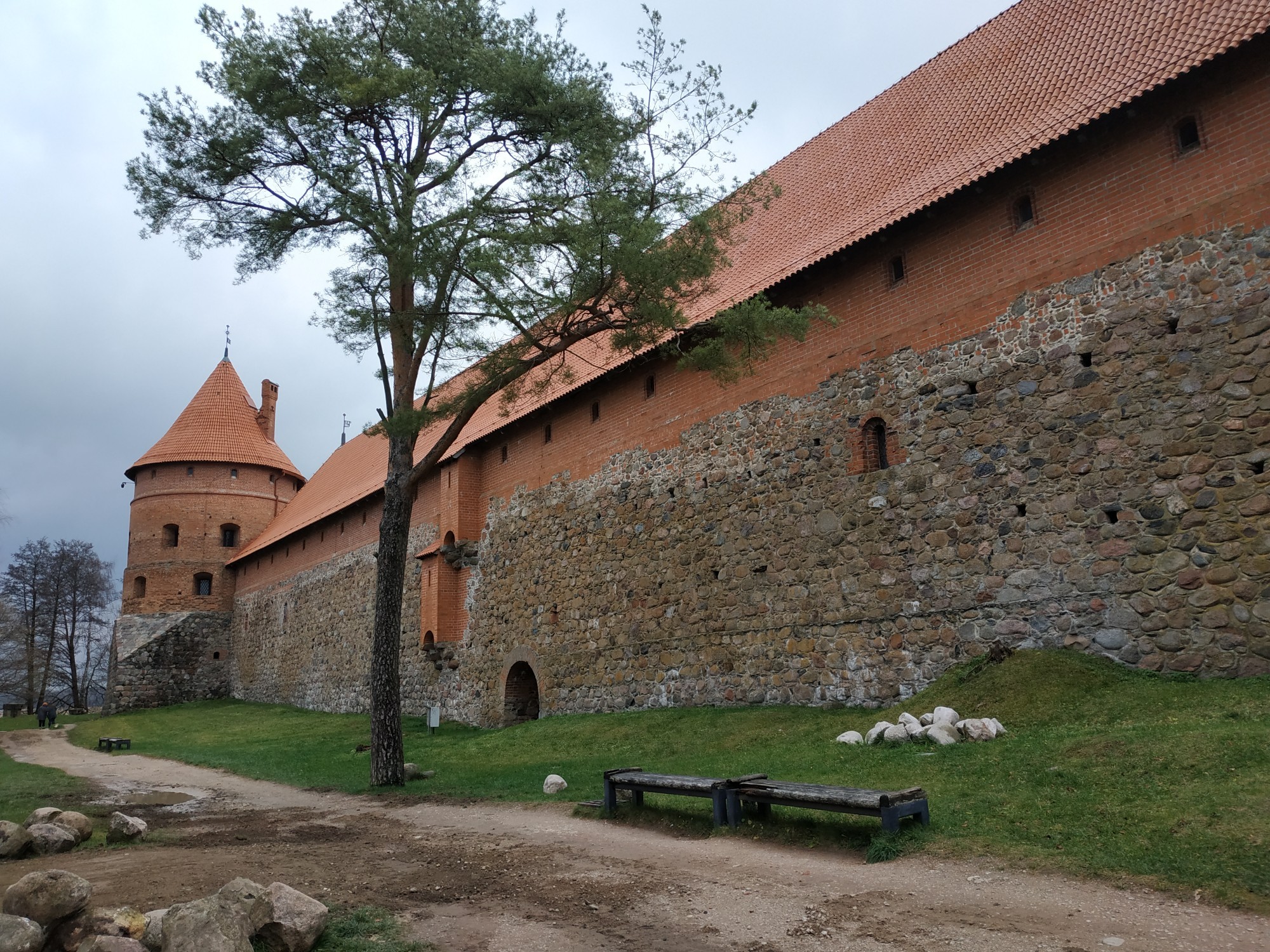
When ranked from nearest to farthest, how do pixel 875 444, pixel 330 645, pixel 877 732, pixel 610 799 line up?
pixel 610 799 → pixel 877 732 → pixel 875 444 → pixel 330 645

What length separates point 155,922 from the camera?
11.7 ft

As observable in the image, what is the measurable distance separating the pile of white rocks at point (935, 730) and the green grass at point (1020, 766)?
185mm

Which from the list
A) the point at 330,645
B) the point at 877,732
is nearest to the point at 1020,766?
the point at 877,732

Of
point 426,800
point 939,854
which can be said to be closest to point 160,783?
point 426,800

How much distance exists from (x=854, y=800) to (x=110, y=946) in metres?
3.77

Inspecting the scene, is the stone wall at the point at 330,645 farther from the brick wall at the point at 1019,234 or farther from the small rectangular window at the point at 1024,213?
the small rectangular window at the point at 1024,213

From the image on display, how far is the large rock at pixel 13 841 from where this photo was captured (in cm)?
558

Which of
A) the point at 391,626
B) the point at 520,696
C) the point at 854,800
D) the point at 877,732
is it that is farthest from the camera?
the point at 520,696

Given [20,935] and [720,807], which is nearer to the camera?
[20,935]

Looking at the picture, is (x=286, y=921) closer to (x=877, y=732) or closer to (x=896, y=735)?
(x=896, y=735)

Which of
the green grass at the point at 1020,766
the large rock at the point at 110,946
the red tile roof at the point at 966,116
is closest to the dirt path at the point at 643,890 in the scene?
the green grass at the point at 1020,766

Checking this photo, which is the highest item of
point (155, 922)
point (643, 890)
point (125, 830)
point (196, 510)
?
point (196, 510)

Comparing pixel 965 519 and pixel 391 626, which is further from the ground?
pixel 965 519

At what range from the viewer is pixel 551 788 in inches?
334
